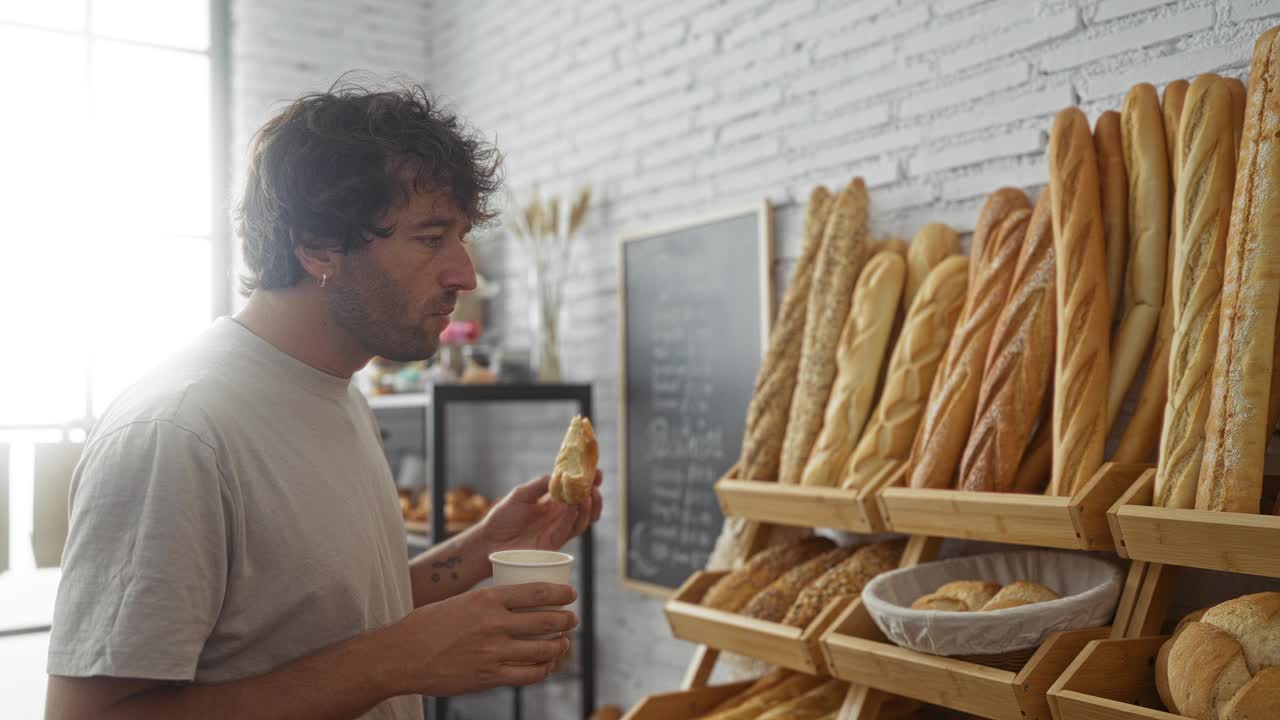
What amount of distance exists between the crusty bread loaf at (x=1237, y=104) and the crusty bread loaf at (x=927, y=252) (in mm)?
610

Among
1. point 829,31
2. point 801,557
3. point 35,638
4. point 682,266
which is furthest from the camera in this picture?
point 35,638

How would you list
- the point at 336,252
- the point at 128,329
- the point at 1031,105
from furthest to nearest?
the point at 128,329 < the point at 1031,105 < the point at 336,252

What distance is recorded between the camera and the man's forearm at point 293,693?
1.12 metres

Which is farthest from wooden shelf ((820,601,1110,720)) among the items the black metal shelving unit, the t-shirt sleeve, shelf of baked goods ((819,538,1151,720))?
the black metal shelving unit

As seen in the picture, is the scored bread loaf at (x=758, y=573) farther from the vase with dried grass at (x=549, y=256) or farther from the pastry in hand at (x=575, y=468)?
the vase with dried grass at (x=549, y=256)

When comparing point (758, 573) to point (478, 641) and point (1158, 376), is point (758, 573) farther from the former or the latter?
point (478, 641)

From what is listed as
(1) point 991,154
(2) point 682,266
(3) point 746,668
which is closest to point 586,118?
(2) point 682,266

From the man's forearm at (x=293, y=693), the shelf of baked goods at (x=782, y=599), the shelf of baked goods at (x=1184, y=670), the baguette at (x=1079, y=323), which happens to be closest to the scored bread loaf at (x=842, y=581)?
the shelf of baked goods at (x=782, y=599)

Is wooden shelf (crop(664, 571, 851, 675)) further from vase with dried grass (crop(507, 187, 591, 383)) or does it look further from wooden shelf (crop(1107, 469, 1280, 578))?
vase with dried grass (crop(507, 187, 591, 383))

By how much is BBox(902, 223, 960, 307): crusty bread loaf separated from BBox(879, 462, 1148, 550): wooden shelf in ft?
1.61

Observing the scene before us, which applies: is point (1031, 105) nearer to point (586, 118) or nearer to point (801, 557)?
point (801, 557)

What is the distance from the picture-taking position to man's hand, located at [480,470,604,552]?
180 cm

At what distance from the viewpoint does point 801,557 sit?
2154 mm

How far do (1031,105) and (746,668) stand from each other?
130 cm
